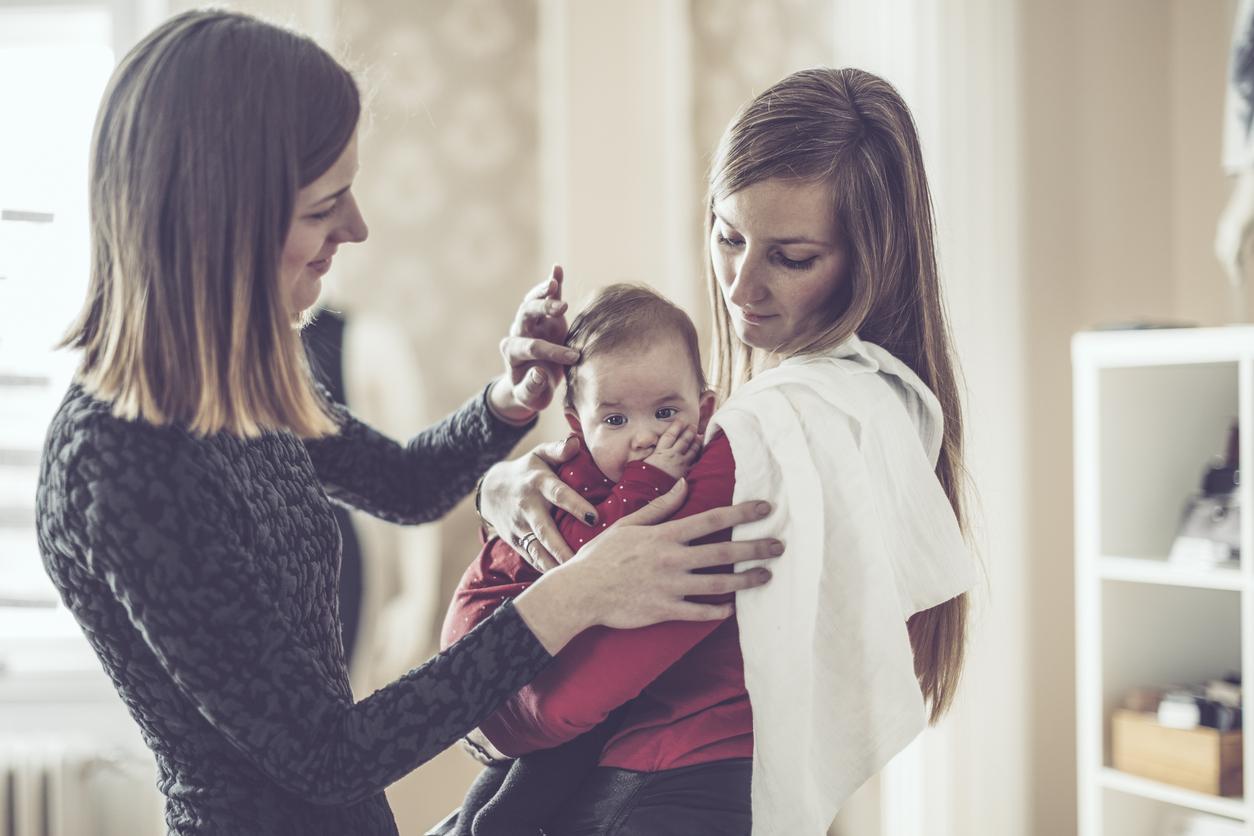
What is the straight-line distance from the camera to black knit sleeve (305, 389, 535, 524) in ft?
4.85

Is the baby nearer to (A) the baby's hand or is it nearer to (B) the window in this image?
(A) the baby's hand

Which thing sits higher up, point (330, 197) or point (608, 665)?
point (330, 197)

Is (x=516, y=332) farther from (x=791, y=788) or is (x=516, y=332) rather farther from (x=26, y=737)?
(x=26, y=737)

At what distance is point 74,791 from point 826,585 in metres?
2.44

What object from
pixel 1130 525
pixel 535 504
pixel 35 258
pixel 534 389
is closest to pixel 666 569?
pixel 535 504

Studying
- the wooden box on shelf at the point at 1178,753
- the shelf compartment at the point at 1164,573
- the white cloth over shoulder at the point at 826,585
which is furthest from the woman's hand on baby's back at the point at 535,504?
the wooden box on shelf at the point at 1178,753

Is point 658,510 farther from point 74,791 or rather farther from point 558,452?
point 74,791

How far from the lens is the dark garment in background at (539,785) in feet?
3.62

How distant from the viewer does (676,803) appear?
1013 mm

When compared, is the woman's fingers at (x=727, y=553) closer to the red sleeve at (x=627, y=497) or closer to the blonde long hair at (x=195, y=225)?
the red sleeve at (x=627, y=497)

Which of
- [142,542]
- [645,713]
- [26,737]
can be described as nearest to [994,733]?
[645,713]

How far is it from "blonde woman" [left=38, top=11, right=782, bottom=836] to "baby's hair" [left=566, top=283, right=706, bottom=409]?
0.26 m

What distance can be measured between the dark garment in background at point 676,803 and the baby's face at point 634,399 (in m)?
0.35

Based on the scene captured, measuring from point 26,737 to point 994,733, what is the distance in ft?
8.24
